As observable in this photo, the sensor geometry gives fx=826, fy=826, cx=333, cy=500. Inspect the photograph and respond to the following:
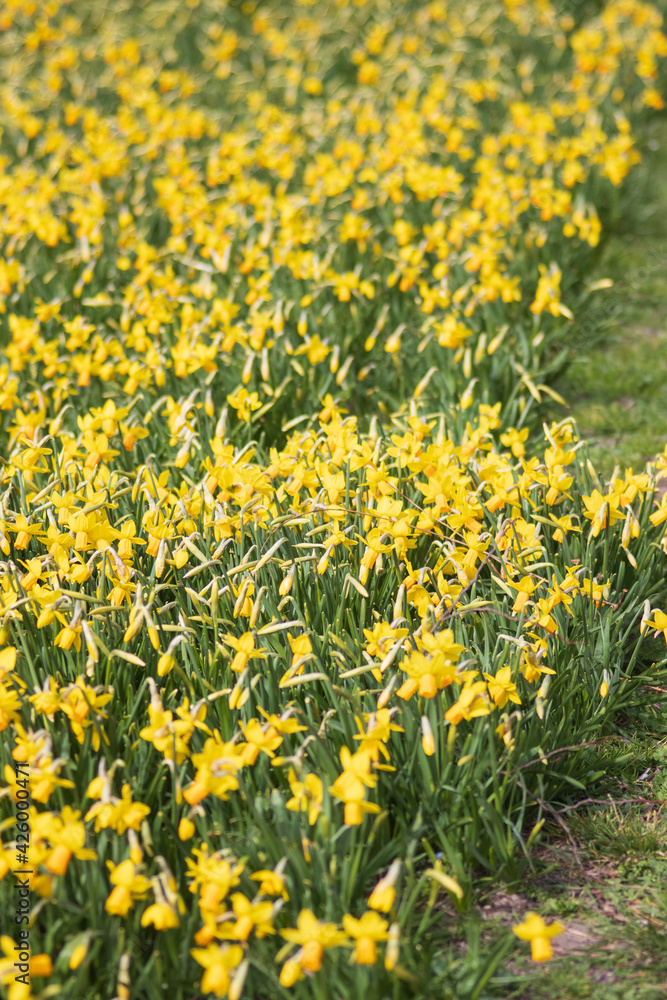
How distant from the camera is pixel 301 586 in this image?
254cm

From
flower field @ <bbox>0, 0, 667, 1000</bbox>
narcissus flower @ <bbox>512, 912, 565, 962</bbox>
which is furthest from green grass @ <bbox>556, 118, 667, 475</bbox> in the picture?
narcissus flower @ <bbox>512, 912, 565, 962</bbox>

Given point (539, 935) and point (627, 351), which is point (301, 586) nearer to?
point (539, 935)

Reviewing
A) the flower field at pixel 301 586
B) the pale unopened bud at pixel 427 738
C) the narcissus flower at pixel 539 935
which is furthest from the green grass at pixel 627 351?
the narcissus flower at pixel 539 935

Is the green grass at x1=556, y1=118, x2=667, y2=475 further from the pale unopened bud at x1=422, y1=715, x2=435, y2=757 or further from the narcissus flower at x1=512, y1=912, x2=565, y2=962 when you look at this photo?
the narcissus flower at x1=512, y1=912, x2=565, y2=962

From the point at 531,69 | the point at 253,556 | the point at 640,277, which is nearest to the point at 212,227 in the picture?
the point at 640,277

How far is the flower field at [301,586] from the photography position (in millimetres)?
1831

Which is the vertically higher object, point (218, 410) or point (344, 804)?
point (218, 410)

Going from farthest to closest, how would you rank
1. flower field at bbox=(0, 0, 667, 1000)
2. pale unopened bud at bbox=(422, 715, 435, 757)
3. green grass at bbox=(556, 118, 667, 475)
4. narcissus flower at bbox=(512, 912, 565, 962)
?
green grass at bbox=(556, 118, 667, 475) → pale unopened bud at bbox=(422, 715, 435, 757) → flower field at bbox=(0, 0, 667, 1000) → narcissus flower at bbox=(512, 912, 565, 962)

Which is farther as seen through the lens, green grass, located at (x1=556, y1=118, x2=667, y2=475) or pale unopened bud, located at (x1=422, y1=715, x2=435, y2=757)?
green grass, located at (x1=556, y1=118, x2=667, y2=475)

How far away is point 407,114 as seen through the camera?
6.31 metres

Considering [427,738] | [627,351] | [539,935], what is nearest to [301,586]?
[427,738]

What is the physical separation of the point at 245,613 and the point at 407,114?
5.17 metres

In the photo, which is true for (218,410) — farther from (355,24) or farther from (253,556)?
(355,24)

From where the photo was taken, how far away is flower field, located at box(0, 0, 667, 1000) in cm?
183
